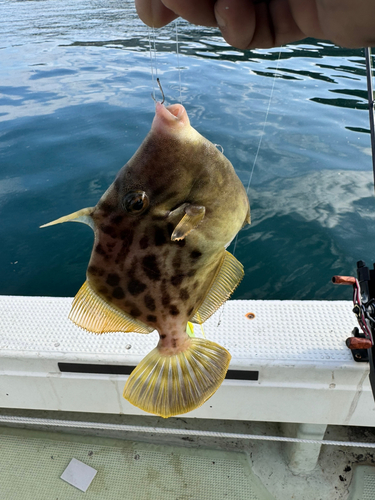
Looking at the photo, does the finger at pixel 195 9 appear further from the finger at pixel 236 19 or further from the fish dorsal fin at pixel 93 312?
the fish dorsal fin at pixel 93 312

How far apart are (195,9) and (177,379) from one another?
122 cm

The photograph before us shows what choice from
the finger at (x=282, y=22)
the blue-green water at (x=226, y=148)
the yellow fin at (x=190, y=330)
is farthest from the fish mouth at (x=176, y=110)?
the yellow fin at (x=190, y=330)

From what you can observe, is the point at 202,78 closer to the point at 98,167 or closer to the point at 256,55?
the point at 256,55

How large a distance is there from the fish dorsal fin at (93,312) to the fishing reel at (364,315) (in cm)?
171

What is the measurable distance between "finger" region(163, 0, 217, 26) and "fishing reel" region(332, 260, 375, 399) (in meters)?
1.88

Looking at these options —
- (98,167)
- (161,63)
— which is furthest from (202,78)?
(98,167)

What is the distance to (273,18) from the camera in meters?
1.24

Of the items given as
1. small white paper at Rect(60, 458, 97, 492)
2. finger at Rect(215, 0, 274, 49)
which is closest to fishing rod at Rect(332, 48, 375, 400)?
finger at Rect(215, 0, 274, 49)

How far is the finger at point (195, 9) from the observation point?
1.05 metres

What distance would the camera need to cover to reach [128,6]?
28.0 metres

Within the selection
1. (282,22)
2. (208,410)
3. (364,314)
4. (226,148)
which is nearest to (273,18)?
(282,22)

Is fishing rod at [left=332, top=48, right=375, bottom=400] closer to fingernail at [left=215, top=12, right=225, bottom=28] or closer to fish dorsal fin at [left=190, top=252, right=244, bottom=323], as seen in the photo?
fish dorsal fin at [left=190, top=252, right=244, bottom=323]

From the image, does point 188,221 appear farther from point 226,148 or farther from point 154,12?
point 226,148

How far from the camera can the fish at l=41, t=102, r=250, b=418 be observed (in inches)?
44.3
